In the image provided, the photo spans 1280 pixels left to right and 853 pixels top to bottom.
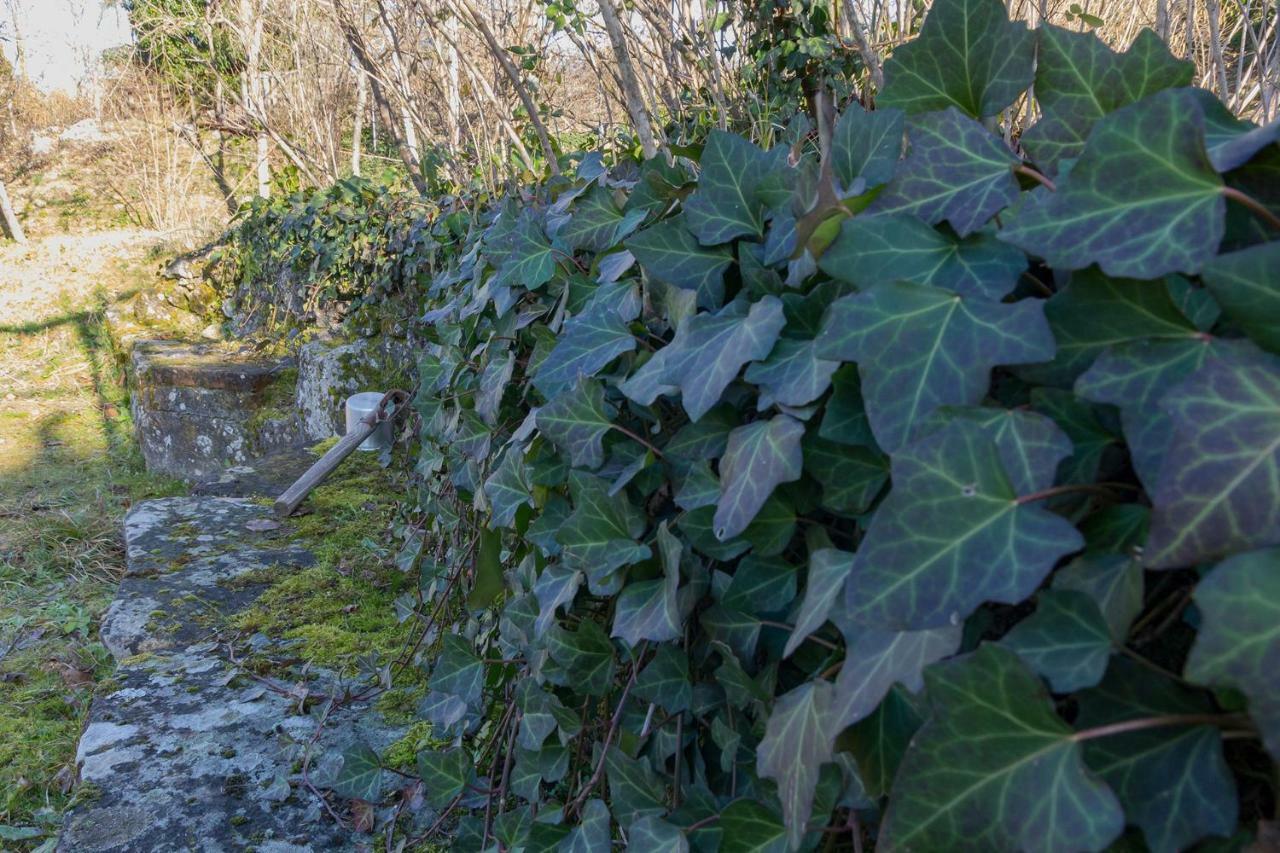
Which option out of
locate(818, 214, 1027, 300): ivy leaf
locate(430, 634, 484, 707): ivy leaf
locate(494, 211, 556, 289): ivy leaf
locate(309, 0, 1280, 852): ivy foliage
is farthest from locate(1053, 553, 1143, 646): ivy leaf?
locate(430, 634, 484, 707): ivy leaf

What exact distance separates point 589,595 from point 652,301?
44 centimetres

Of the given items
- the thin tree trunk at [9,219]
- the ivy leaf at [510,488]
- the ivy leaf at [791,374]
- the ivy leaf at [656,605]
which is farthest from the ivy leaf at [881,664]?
the thin tree trunk at [9,219]

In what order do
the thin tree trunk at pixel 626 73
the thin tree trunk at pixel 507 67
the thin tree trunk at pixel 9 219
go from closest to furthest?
the thin tree trunk at pixel 626 73, the thin tree trunk at pixel 507 67, the thin tree trunk at pixel 9 219

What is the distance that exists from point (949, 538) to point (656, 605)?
51cm

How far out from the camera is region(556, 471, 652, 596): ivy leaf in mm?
1071

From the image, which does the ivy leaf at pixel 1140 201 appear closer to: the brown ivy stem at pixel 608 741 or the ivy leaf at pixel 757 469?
the ivy leaf at pixel 757 469

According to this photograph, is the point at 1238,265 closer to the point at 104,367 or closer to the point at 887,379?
the point at 887,379

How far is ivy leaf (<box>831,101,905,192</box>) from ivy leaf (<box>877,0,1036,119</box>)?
2 cm

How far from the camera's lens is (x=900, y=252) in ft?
2.27

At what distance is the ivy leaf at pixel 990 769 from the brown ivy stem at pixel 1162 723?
0.01 metres

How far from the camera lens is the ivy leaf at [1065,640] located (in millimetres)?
488

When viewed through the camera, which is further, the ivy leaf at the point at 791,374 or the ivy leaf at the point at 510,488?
the ivy leaf at the point at 510,488

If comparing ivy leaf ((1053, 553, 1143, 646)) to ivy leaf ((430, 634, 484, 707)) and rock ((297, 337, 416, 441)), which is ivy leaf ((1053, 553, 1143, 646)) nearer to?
ivy leaf ((430, 634, 484, 707))

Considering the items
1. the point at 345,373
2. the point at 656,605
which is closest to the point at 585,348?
the point at 656,605
